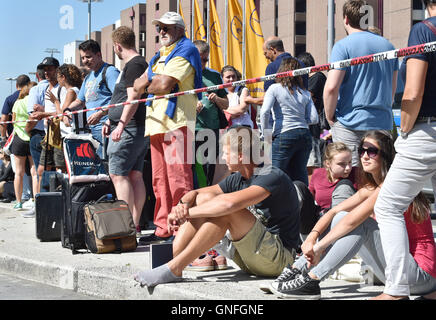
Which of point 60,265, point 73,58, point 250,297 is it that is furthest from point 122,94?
point 73,58

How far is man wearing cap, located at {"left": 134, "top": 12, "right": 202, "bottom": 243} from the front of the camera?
6410mm

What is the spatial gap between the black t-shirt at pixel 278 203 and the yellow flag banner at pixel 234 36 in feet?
49.4

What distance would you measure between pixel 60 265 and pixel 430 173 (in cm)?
314

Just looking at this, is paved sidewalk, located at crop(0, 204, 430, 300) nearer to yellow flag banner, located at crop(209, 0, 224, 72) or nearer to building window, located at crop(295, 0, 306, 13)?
yellow flag banner, located at crop(209, 0, 224, 72)

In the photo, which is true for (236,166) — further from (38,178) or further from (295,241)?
(38,178)

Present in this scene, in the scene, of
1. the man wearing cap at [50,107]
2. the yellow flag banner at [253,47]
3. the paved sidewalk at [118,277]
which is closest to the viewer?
the paved sidewalk at [118,277]

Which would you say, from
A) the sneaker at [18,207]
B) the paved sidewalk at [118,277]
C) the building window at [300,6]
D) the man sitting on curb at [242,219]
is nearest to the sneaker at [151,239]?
the paved sidewalk at [118,277]

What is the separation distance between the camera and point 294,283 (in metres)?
4.49

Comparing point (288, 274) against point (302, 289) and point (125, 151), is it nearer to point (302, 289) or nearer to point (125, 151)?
point (302, 289)

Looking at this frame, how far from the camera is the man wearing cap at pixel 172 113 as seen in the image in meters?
6.41

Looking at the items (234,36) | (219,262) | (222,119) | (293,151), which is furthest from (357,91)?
(234,36)

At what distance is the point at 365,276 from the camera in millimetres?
4961

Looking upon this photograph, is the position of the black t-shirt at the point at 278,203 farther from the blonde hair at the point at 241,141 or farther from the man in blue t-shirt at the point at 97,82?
the man in blue t-shirt at the point at 97,82
